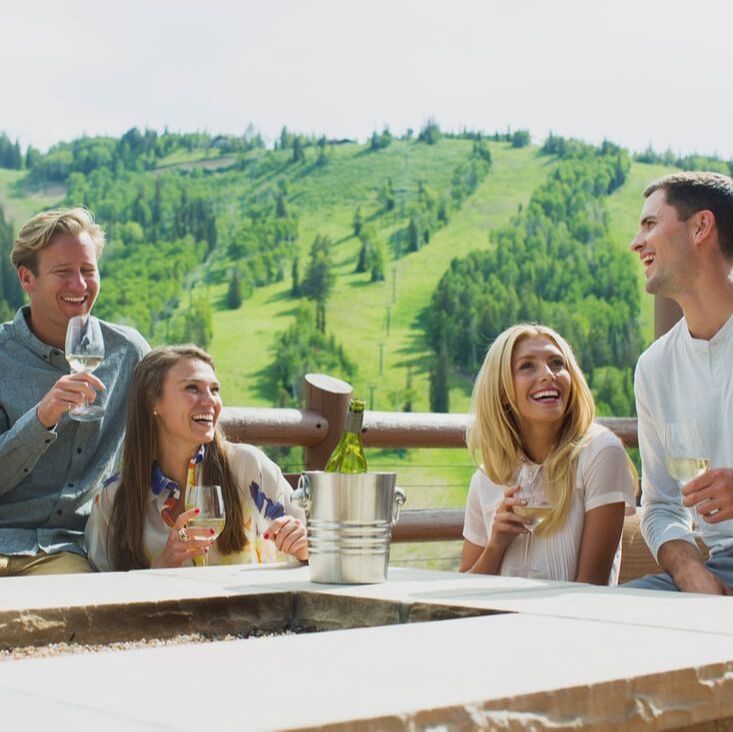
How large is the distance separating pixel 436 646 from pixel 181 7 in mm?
87537

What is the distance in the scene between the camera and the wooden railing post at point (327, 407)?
188 inches

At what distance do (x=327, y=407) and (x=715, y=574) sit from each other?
7.22ft

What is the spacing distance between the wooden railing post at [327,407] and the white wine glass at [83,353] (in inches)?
72.0

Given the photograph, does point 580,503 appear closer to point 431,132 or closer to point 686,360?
point 686,360

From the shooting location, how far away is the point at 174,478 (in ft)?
10.1

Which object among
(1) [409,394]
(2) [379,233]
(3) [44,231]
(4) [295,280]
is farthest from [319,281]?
(3) [44,231]

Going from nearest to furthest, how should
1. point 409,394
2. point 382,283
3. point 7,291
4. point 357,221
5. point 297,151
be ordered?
point 7,291 → point 409,394 → point 382,283 → point 357,221 → point 297,151

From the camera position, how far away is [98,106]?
258ft

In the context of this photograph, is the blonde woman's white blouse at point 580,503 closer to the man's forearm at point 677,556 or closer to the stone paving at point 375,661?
the man's forearm at point 677,556

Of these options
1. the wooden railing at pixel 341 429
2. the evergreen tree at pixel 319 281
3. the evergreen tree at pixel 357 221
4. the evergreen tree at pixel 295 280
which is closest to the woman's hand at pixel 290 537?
the wooden railing at pixel 341 429

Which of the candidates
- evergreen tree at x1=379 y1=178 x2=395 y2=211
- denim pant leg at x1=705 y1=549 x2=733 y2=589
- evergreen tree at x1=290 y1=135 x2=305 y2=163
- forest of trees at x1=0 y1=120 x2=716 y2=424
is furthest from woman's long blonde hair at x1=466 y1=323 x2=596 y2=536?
evergreen tree at x1=290 y1=135 x2=305 y2=163

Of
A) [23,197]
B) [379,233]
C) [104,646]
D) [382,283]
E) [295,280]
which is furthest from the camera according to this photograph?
[379,233]

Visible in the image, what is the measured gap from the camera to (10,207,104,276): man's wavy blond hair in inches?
131

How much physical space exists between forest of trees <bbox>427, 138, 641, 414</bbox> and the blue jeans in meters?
60.6
